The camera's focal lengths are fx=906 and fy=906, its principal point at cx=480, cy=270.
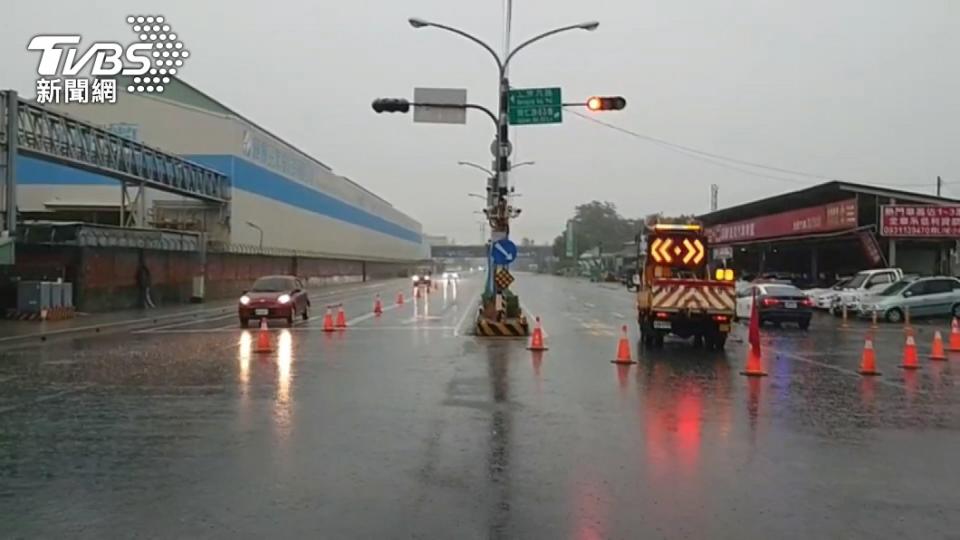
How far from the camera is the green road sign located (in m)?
24.4

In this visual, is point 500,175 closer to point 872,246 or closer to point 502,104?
point 502,104

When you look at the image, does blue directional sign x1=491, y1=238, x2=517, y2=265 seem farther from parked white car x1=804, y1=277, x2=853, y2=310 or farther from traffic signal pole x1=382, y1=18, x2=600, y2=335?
parked white car x1=804, y1=277, x2=853, y2=310

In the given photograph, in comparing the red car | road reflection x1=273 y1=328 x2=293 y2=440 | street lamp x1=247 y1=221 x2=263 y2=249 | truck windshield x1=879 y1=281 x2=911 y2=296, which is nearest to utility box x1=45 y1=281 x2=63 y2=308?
the red car

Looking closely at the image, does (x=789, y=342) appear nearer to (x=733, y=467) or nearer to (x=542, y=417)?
(x=542, y=417)

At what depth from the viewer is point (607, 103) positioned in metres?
23.0

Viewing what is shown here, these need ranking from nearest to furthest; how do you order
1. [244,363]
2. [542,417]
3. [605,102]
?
[542,417] → [244,363] → [605,102]

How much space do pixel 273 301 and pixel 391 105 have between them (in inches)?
319

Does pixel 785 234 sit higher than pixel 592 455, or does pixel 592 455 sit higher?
pixel 785 234

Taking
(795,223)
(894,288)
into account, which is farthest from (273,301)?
(795,223)

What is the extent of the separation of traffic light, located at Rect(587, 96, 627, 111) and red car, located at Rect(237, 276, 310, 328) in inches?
470

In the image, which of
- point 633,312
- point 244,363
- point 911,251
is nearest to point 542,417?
point 244,363

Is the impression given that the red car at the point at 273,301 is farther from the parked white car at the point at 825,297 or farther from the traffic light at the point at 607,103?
the parked white car at the point at 825,297

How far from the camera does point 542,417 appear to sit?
1116 cm

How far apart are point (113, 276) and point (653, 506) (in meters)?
33.2
